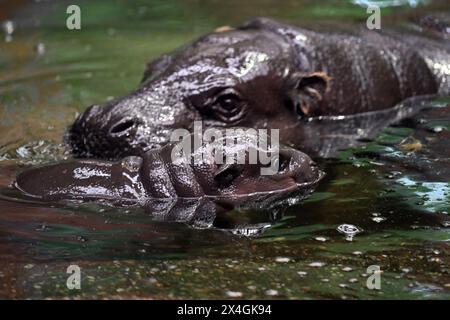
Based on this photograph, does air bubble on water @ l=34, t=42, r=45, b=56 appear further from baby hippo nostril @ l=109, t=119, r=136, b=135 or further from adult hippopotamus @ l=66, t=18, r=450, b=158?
baby hippo nostril @ l=109, t=119, r=136, b=135

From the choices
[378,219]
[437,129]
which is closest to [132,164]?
[378,219]

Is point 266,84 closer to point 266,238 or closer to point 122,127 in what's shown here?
point 122,127

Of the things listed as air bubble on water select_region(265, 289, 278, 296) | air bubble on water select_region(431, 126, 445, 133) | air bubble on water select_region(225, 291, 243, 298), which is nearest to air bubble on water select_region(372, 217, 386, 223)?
air bubble on water select_region(265, 289, 278, 296)

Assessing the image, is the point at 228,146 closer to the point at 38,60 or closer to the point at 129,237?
the point at 129,237

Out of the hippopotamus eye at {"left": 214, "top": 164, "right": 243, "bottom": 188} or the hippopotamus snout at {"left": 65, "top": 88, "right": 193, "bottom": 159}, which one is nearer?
the hippopotamus eye at {"left": 214, "top": 164, "right": 243, "bottom": 188}

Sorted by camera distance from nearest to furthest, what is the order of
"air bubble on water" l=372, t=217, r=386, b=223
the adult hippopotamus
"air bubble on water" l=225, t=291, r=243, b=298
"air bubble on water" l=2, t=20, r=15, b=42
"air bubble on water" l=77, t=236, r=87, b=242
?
"air bubble on water" l=225, t=291, r=243, b=298 → "air bubble on water" l=77, t=236, r=87, b=242 → "air bubble on water" l=372, t=217, r=386, b=223 → the adult hippopotamus → "air bubble on water" l=2, t=20, r=15, b=42

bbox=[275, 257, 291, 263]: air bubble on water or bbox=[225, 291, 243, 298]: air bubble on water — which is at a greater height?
bbox=[225, 291, 243, 298]: air bubble on water

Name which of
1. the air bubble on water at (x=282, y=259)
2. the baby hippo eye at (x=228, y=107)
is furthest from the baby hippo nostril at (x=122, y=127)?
the air bubble on water at (x=282, y=259)
